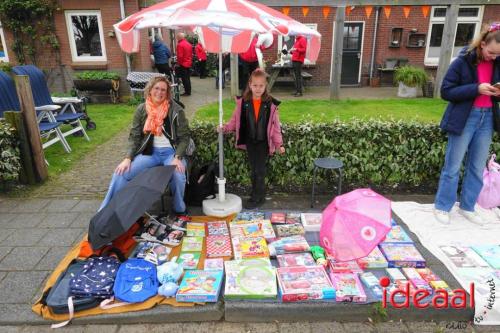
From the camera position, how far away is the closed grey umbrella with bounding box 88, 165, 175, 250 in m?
3.04

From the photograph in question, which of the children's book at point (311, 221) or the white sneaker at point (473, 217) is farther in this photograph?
the white sneaker at point (473, 217)

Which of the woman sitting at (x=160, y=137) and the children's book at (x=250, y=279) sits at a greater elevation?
the woman sitting at (x=160, y=137)

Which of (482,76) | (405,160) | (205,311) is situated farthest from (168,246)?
(482,76)

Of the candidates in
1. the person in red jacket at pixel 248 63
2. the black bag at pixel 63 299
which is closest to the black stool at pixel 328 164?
the black bag at pixel 63 299

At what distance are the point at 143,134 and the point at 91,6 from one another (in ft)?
29.2

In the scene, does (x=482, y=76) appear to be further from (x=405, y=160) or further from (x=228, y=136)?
(x=228, y=136)

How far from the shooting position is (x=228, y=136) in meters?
4.45

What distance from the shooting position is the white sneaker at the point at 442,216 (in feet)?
12.9

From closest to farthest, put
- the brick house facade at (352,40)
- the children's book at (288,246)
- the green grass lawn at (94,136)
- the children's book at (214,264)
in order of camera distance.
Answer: the children's book at (214,264) → the children's book at (288,246) → the green grass lawn at (94,136) → the brick house facade at (352,40)

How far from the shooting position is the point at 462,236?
3.70 metres

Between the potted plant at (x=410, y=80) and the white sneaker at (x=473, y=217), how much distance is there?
26.2ft

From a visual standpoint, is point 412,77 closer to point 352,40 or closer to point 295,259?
point 352,40

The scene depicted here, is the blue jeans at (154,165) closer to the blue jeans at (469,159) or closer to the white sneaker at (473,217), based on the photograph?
the blue jeans at (469,159)

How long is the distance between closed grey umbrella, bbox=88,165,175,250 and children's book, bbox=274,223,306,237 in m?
1.22
